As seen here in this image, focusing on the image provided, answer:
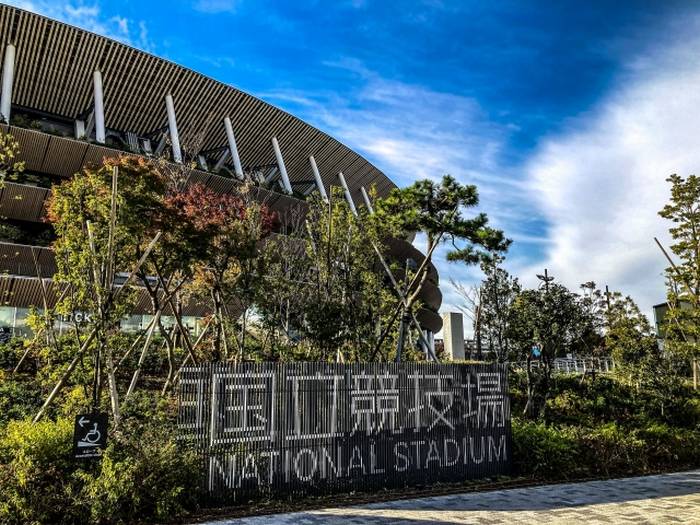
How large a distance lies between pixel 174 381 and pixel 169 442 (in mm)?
6502

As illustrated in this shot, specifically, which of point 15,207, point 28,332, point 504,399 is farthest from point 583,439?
point 15,207

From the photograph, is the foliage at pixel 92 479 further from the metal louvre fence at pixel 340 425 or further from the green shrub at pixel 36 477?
the metal louvre fence at pixel 340 425

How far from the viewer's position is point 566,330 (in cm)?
1628

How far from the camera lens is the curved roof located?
2762cm

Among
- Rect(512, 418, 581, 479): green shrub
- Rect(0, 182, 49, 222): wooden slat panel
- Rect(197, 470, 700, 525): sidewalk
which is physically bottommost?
Rect(197, 470, 700, 525): sidewalk

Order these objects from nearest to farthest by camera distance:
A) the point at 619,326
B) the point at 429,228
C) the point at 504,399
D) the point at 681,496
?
the point at 681,496, the point at 504,399, the point at 429,228, the point at 619,326

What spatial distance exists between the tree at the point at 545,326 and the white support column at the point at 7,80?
23.6 metres

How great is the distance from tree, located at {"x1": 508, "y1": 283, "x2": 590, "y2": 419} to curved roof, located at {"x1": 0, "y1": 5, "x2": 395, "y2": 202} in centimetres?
1871

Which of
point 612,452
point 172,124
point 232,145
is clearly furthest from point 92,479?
point 232,145

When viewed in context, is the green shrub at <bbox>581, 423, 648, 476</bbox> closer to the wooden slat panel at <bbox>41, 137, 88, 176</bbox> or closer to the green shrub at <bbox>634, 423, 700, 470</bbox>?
the green shrub at <bbox>634, 423, 700, 470</bbox>

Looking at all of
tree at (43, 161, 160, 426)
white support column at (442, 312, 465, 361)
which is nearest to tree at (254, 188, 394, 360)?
tree at (43, 161, 160, 426)

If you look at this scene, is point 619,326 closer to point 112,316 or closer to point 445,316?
point 445,316

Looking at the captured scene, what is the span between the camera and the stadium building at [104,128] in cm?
2566

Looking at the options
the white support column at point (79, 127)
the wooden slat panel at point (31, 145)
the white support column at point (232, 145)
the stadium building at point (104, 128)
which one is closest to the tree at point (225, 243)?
the stadium building at point (104, 128)
